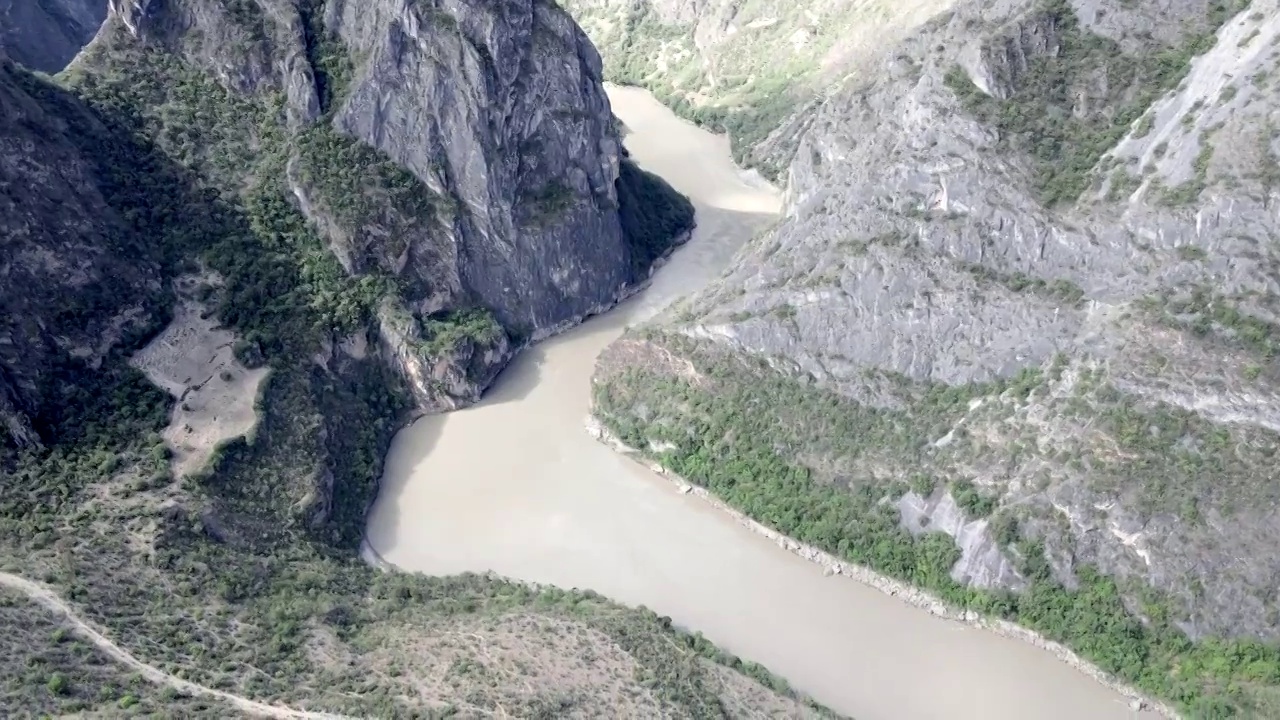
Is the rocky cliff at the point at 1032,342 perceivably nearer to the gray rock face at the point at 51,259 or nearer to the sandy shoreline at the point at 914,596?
the sandy shoreline at the point at 914,596

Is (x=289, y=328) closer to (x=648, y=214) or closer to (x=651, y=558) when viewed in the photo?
(x=651, y=558)

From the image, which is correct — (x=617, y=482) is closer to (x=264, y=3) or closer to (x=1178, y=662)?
(x=1178, y=662)

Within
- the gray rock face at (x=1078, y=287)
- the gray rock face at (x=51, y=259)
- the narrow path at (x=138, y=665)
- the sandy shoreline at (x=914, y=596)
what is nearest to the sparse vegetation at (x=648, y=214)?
the gray rock face at (x=1078, y=287)

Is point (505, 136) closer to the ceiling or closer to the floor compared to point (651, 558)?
closer to the ceiling

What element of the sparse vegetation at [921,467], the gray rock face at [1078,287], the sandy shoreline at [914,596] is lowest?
the sandy shoreline at [914,596]

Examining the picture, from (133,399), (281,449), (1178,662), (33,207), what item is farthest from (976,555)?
(33,207)

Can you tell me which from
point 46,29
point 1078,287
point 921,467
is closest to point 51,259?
point 46,29
